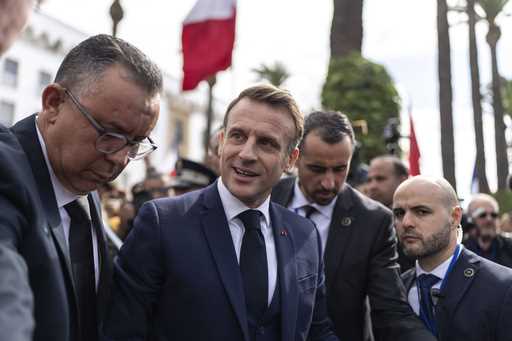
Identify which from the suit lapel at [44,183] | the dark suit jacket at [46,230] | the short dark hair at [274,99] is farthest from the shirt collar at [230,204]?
the suit lapel at [44,183]

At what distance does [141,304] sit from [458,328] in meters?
1.57

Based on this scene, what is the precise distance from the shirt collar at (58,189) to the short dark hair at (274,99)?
802 mm

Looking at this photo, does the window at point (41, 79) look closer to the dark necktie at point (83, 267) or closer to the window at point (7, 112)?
the window at point (7, 112)

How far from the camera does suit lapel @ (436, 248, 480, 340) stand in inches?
109

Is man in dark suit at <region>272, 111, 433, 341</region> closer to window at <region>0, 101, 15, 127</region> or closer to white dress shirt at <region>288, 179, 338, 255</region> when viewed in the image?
white dress shirt at <region>288, 179, 338, 255</region>

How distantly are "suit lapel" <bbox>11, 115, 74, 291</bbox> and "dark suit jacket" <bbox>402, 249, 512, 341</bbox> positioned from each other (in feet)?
6.08

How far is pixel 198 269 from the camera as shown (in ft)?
7.02

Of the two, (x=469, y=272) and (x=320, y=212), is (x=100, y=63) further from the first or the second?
(x=469, y=272)

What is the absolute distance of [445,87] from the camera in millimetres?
11430

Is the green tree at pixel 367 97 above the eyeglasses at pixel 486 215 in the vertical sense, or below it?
above

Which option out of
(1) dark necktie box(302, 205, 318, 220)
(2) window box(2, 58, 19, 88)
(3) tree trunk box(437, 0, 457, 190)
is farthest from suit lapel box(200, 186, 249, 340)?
(2) window box(2, 58, 19, 88)

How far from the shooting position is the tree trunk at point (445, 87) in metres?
10.8

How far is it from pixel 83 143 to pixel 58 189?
0.20 metres

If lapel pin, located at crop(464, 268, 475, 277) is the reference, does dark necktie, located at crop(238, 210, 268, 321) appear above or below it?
above
